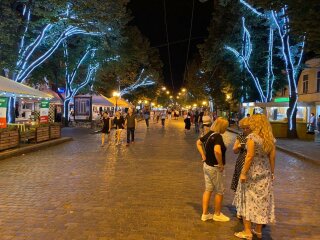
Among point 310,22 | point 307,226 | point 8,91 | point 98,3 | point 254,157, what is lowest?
point 307,226

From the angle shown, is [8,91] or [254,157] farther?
[8,91]

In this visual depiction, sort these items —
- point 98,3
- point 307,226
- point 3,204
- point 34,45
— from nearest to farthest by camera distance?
point 307,226 → point 3,204 → point 98,3 → point 34,45

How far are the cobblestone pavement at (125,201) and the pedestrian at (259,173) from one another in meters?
0.56

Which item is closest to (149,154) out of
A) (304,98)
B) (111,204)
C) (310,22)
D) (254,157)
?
(310,22)

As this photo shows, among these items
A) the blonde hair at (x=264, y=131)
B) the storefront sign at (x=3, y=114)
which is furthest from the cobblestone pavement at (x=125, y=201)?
the storefront sign at (x=3, y=114)

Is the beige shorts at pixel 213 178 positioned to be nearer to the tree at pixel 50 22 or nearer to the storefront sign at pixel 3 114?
the storefront sign at pixel 3 114

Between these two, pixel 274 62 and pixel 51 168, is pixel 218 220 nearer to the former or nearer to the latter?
pixel 51 168

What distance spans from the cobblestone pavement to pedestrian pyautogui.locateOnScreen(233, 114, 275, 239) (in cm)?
56

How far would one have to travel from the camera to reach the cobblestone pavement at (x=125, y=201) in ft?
18.8

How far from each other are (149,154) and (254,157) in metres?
10.2

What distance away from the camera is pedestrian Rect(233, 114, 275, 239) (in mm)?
5188

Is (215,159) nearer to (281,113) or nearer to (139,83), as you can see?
(281,113)

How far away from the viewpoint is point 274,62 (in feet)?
112

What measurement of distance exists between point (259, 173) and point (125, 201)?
3.02 metres
